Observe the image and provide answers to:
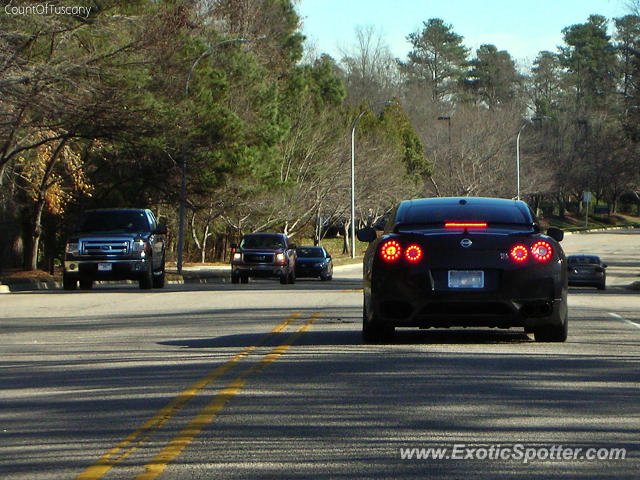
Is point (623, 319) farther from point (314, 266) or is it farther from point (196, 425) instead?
point (314, 266)

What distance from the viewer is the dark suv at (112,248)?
27.3m

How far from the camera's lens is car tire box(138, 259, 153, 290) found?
27844 mm

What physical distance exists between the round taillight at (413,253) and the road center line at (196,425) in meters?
1.75

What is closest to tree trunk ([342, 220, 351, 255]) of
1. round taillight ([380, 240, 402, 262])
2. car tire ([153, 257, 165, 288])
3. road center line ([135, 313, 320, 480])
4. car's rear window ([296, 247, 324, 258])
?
car's rear window ([296, 247, 324, 258])

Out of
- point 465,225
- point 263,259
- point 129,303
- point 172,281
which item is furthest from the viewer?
point 172,281

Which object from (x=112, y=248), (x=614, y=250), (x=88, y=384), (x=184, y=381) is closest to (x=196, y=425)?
(x=184, y=381)

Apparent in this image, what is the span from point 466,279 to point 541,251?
35.4 inches

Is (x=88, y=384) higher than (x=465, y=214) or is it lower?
lower

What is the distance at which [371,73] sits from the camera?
10662 centimetres

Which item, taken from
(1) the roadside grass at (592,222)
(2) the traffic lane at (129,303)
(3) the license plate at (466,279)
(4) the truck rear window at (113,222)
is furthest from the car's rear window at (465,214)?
(1) the roadside grass at (592,222)

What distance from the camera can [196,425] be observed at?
7980mm

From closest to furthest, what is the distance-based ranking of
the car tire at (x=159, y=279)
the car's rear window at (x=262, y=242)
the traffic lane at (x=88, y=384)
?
1. the traffic lane at (x=88, y=384)
2. the car tire at (x=159, y=279)
3. the car's rear window at (x=262, y=242)

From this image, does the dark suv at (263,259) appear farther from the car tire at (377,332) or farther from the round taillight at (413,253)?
the round taillight at (413,253)

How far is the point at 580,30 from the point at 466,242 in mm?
125151
